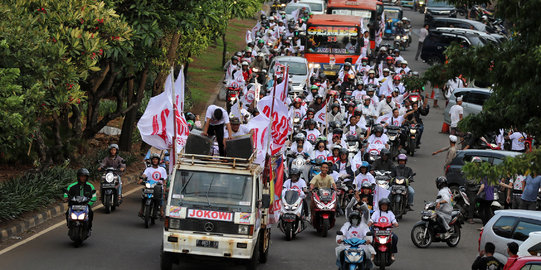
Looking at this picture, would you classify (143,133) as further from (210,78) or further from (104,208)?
(210,78)

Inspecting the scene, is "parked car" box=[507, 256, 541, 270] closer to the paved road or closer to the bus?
the paved road

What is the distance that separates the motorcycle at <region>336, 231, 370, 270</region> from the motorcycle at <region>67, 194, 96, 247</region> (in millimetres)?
4739

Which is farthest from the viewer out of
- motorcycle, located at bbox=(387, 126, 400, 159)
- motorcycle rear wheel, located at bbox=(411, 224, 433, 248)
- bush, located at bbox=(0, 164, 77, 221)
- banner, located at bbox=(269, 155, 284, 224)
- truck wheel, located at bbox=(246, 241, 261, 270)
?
motorcycle, located at bbox=(387, 126, 400, 159)

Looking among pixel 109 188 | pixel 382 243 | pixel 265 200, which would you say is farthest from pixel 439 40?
pixel 265 200

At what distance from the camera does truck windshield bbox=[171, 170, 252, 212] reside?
17.2 meters

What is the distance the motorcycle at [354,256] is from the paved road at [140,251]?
151 cm

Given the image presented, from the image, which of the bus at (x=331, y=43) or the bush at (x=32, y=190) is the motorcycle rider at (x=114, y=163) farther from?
the bus at (x=331, y=43)

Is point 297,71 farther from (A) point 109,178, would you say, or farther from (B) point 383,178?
(A) point 109,178

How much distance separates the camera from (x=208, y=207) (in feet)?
55.9

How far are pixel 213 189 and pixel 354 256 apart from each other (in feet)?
8.62

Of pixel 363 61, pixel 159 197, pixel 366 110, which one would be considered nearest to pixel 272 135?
pixel 159 197

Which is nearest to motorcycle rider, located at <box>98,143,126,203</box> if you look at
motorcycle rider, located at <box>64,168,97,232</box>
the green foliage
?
motorcycle rider, located at <box>64,168,97,232</box>

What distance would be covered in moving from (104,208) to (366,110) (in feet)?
40.5

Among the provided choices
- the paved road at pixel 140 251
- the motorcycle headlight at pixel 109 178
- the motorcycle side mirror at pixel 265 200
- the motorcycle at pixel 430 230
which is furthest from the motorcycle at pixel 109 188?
the motorcycle at pixel 430 230
